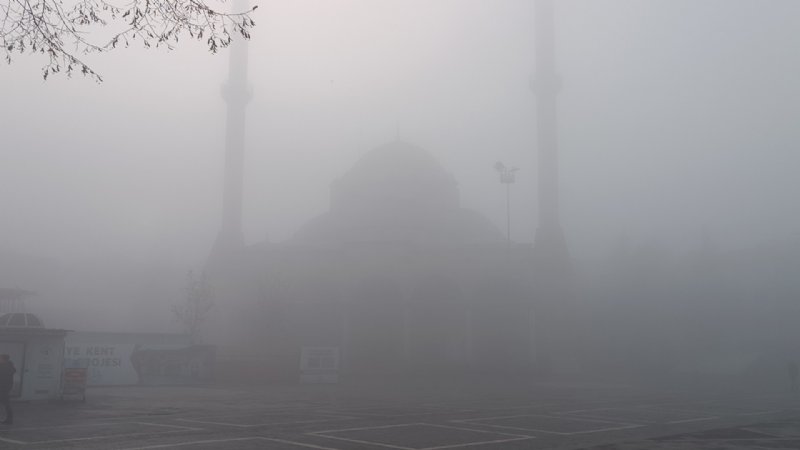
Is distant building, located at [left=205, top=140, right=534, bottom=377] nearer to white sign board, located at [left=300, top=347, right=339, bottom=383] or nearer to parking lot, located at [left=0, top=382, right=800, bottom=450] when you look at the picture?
white sign board, located at [left=300, top=347, right=339, bottom=383]

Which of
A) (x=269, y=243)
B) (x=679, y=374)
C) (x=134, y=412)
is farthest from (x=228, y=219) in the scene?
(x=134, y=412)

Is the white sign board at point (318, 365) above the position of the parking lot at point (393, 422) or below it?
above

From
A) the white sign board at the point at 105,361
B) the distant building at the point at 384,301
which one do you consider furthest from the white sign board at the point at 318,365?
the distant building at the point at 384,301

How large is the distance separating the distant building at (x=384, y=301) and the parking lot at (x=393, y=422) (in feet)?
89.7

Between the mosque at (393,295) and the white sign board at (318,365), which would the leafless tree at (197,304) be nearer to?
the mosque at (393,295)

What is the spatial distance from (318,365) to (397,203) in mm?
31418

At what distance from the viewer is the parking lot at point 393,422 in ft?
42.3

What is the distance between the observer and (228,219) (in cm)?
5981

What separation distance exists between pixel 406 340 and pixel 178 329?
2300 centimetres

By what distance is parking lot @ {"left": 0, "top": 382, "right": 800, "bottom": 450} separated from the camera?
42.3ft

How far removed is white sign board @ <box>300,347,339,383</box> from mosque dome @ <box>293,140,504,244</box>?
89.1 ft

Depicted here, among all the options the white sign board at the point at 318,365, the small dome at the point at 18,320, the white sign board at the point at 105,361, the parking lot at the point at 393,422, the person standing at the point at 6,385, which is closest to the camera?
the parking lot at the point at 393,422

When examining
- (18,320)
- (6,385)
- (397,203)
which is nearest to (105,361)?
(18,320)

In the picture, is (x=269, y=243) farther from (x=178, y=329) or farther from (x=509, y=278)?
(x=509, y=278)
